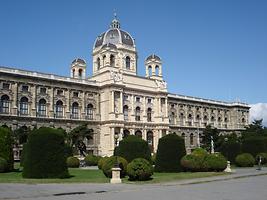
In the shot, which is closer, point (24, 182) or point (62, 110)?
point (24, 182)

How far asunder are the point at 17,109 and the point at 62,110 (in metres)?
8.81

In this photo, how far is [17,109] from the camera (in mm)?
60219

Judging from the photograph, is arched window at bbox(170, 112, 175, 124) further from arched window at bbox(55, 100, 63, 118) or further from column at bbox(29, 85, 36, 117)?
column at bbox(29, 85, 36, 117)

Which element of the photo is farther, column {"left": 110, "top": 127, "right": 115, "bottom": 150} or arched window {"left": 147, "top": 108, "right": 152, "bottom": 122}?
arched window {"left": 147, "top": 108, "right": 152, "bottom": 122}

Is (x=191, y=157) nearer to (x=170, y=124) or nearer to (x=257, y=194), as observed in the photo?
(x=257, y=194)

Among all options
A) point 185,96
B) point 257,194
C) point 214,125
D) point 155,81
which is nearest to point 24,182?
point 257,194

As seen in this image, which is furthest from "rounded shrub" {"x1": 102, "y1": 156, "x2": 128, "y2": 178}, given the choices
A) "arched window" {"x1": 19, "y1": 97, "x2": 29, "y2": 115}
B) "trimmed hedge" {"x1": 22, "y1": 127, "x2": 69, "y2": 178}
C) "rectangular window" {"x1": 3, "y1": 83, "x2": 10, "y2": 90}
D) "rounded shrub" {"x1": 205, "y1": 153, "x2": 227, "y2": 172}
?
"arched window" {"x1": 19, "y1": 97, "x2": 29, "y2": 115}

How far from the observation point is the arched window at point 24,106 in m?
61.2

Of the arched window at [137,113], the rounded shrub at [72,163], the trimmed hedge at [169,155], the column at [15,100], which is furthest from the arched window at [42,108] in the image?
the trimmed hedge at [169,155]

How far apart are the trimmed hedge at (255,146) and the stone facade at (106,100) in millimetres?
24098

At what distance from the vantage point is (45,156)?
27.1 metres

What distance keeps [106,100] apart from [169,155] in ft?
123

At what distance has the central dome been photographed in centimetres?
8122

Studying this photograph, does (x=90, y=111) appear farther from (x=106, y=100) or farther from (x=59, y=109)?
(x=59, y=109)
